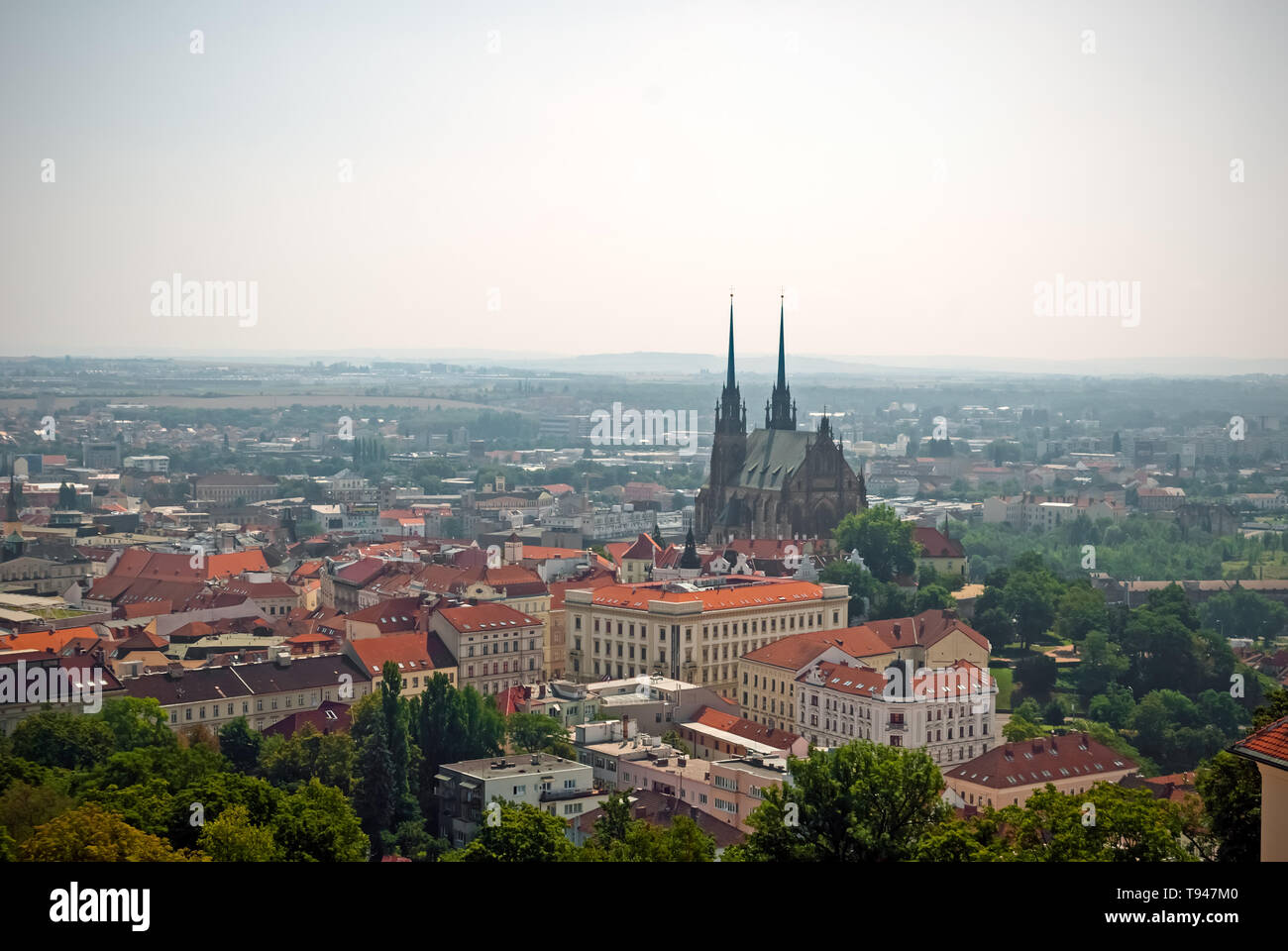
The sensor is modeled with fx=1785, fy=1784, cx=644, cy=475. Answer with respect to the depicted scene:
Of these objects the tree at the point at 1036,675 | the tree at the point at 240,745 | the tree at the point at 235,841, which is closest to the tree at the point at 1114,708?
the tree at the point at 1036,675

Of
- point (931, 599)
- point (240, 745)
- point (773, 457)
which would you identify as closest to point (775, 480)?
point (773, 457)

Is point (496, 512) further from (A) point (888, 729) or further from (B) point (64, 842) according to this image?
(B) point (64, 842)

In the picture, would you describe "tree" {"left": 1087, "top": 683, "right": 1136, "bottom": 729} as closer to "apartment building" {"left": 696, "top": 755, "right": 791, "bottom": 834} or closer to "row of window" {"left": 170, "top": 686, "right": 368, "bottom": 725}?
"apartment building" {"left": 696, "top": 755, "right": 791, "bottom": 834}

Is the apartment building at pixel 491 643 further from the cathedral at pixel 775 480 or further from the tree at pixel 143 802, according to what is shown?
the cathedral at pixel 775 480

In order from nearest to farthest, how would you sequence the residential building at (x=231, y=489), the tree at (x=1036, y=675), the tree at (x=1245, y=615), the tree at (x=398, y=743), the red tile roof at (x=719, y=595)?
the tree at (x=398, y=743)
the red tile roof at (x=719, y=595)
the tree at (x=1036, y=675)
the tree at (x=1245, y=615)
the residential building at (x=231, y=489)

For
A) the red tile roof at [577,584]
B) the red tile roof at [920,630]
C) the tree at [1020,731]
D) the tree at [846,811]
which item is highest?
the tree at [846,811]

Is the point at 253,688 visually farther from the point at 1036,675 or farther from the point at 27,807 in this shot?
the point at 1036,675
